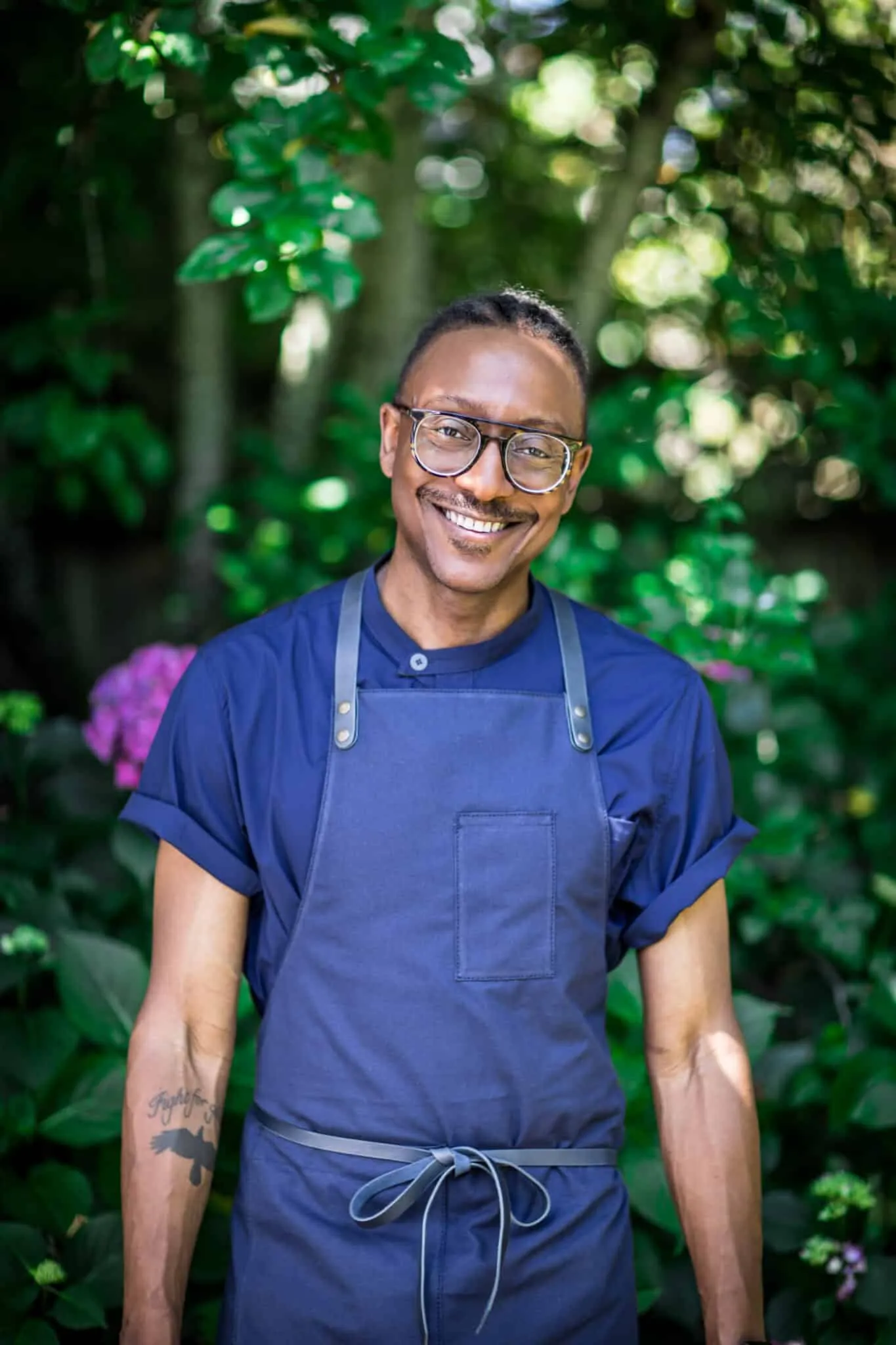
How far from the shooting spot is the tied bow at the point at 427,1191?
5.15ft

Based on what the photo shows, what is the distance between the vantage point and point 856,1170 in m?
2.55

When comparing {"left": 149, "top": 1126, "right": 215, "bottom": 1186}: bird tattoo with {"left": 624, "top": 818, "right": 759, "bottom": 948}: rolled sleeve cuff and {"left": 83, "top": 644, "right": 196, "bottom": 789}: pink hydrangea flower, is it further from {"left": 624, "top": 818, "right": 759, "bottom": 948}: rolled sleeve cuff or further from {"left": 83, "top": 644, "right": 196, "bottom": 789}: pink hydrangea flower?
{"left": 83, "top": 644, "right": 196, "bottom": 789}: pink hydrangea flower

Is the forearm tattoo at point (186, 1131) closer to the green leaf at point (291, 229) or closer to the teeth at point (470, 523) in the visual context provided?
the teeth at point (470, 523)

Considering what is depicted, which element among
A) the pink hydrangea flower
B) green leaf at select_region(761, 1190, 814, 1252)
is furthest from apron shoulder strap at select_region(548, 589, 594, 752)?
green leaf at select_region(761, 1190, 814, 1252)

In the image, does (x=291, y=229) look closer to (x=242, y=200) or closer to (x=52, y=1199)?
(x=242, y=200)

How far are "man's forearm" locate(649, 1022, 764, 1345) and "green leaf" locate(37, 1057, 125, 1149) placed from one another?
0.96 metres

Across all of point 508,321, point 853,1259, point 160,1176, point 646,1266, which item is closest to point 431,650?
point 508,321

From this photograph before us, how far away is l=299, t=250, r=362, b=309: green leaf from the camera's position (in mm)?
2145

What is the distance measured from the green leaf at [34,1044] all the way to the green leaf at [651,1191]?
1003mm

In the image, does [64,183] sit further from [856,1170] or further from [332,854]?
[856,1170]

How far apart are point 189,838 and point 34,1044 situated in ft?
3.11

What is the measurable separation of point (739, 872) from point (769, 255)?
1562 mm

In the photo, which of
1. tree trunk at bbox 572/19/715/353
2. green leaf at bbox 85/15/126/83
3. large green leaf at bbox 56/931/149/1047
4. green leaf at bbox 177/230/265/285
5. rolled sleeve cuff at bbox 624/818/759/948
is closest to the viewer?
rolled sleeve cuff at bbox 624/818/759/948

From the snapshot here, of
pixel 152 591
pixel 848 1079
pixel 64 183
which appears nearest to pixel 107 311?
pixel 64 183
